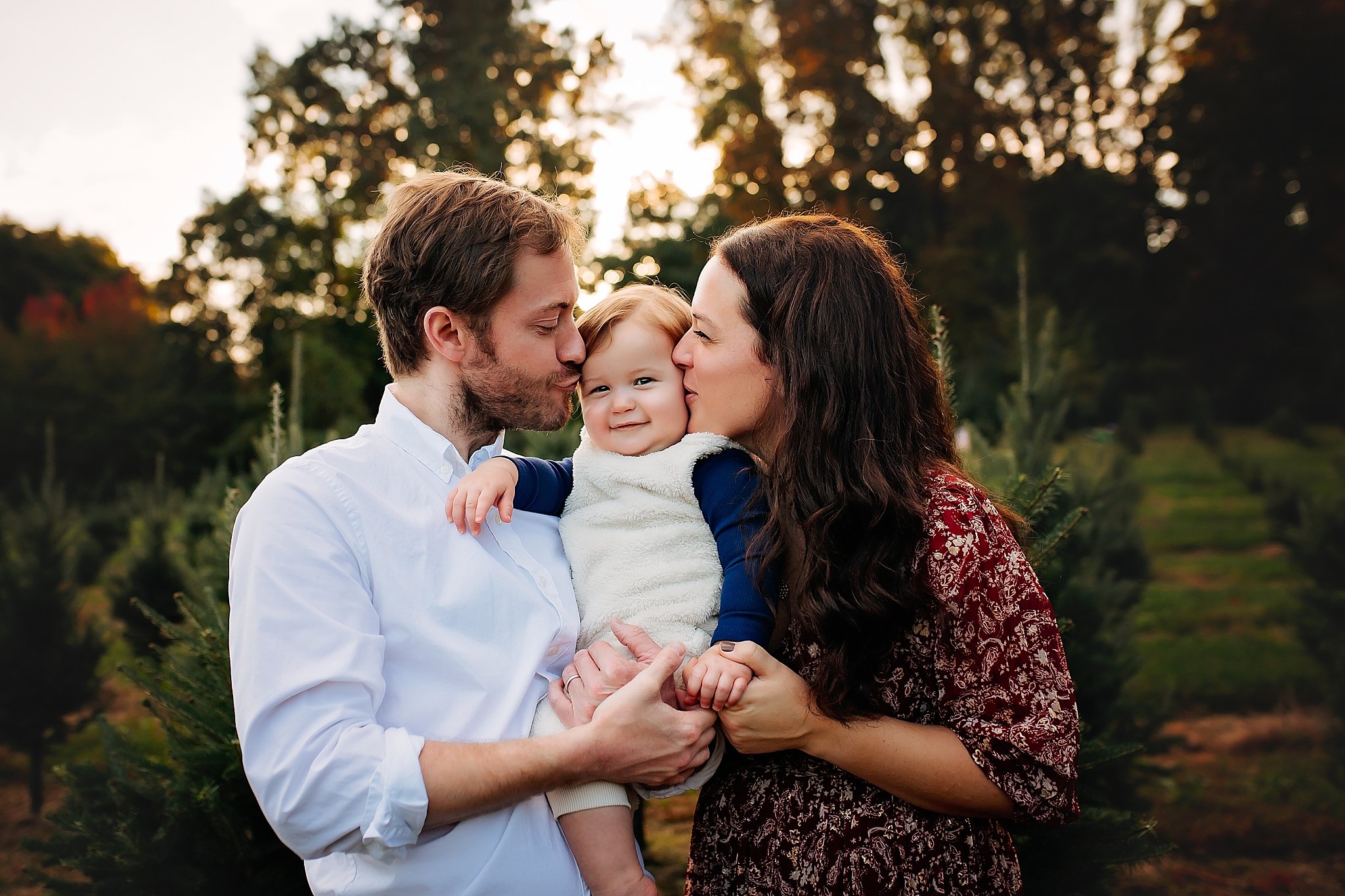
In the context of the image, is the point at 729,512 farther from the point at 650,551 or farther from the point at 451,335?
the point at 451,335

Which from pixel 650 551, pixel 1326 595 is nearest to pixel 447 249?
pixel 650 551

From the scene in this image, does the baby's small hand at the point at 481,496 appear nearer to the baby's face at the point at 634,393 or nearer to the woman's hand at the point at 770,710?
the baby's face at the point at 634,393

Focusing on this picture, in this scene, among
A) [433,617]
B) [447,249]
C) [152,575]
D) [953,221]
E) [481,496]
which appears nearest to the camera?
[433,617]

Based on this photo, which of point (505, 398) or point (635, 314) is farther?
point (635, 314)

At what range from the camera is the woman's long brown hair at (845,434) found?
1.97 meters

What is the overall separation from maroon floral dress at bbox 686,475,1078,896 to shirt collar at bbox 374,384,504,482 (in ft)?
3.20

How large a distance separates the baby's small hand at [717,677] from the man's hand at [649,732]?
Result: 5cm

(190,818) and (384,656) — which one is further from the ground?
(384,656)

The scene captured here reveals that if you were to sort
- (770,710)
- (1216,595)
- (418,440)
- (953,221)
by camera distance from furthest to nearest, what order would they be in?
(953,221), (1216,595), (418,440), (770,710)

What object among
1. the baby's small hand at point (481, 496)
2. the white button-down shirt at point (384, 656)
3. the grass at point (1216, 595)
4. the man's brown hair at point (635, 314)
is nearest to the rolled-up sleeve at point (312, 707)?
the white button-down shirt at point (384, 656)

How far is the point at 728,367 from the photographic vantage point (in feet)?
7.45

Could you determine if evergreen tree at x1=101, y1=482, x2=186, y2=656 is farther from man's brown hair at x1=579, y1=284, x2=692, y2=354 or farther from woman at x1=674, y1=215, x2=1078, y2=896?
woman at x1=674, y1=215, x2=1078, y2=896

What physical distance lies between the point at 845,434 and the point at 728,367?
0.35 meters

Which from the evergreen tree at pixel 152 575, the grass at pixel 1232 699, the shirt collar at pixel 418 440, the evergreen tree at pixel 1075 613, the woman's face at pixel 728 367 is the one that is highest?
the woman's face at pixel 728 367
